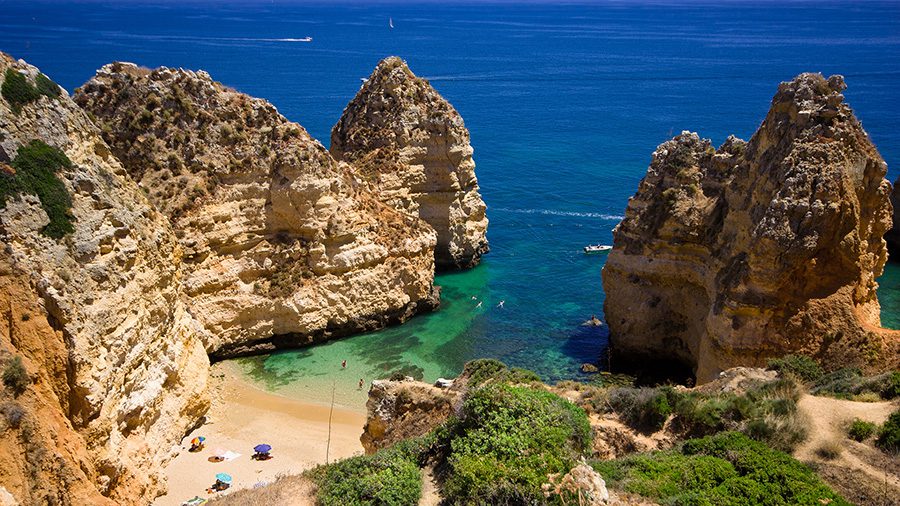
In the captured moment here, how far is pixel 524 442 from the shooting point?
53.7 ft

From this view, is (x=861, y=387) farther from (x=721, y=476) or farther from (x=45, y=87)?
(x=45, y=87)

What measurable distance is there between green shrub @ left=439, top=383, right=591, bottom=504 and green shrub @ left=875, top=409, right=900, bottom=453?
20.3 feet

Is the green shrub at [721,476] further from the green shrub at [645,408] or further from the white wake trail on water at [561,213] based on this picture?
the white wake trail on water at [561,213]

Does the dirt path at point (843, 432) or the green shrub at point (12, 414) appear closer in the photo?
the dirt path at point (843, 432)

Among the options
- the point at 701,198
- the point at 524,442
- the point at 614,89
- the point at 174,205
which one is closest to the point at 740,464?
the point at 524,442

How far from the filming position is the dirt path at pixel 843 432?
50.6 ft

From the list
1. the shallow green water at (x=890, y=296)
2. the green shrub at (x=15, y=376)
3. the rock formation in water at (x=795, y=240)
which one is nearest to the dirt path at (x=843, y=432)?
the rock formation in water at (x=795, y=240)

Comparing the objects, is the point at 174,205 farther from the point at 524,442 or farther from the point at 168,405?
the point at 524,442

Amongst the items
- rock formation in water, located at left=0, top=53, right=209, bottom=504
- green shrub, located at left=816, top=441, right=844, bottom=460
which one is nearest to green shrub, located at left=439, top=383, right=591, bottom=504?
green shrub, located at left=816, top=441, right=844, bottom=460

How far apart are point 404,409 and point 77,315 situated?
28.5 ft

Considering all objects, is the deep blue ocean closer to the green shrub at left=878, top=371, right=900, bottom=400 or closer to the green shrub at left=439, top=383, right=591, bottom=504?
the green shrub at left=439, top=383, right=591, bottom=504

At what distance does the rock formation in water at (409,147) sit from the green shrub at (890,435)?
27550 millimetres

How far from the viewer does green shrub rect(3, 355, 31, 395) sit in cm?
1633

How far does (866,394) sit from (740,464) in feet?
17.8
